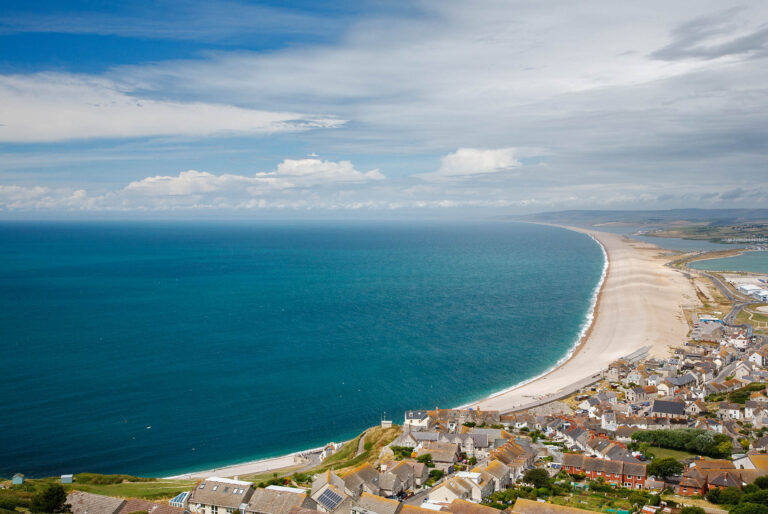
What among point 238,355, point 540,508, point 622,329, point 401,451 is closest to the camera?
point 540,508

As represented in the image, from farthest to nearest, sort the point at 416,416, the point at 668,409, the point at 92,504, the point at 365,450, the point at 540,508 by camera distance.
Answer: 1. the point at 668,409
2. the point at 416,416
3. the point at 365,450
4. the point at 540,508
5. the point at 92,504

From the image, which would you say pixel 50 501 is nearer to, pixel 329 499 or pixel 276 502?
pixel 276 502

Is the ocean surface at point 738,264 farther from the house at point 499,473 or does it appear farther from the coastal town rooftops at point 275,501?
the coastal town rooftops at point 275,501

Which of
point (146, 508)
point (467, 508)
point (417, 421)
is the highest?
point (146, 508)

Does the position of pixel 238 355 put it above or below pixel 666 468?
above

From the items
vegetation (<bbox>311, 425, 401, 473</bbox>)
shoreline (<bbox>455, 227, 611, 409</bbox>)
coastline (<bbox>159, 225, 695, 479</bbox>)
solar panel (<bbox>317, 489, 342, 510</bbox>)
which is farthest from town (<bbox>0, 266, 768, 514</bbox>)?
shoreline (<bbox>455, 227, 611, 409</bbox>)

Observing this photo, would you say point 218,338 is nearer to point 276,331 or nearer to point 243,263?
point 276,331

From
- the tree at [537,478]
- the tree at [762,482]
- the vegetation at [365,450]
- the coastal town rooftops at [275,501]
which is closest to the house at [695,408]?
the tree at [762,482]

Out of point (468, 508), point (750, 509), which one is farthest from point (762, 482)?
point (468, 508)
